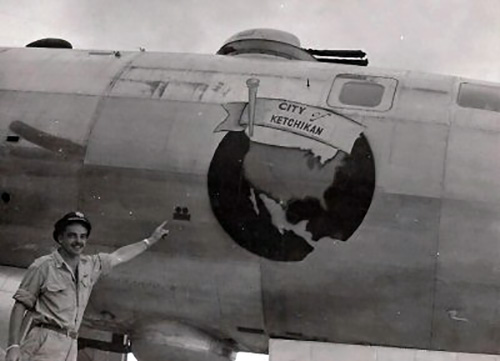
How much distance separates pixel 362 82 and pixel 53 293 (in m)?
5.97

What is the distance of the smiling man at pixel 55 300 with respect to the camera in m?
7.78

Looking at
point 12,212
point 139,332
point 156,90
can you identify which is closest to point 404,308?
point 139,332

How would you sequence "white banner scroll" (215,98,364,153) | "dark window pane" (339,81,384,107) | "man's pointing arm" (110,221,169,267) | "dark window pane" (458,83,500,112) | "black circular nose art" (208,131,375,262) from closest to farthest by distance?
"man's pointing arm" (110,221,169,267) → "black circular nose art" (208,131,375,262) → "white banner scroll" (215,98,364,153) → "dark window pane" (458,83,500,112) → "dark window pane" (339,81,384,107)

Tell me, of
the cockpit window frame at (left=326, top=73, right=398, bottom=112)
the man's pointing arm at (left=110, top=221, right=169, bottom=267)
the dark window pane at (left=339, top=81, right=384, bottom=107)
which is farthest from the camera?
the dark window pane at (left=339, top=81, right=384, bottom=107)

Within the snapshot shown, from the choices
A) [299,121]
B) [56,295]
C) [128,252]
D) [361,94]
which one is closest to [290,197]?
[299,121]

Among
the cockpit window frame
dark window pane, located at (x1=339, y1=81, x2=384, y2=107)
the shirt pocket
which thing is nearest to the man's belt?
the shirt pocket

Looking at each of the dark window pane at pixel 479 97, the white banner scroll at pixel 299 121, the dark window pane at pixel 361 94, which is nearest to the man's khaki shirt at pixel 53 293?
the white banner scroll at pixel 299 121

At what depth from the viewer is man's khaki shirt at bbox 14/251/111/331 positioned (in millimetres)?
7828

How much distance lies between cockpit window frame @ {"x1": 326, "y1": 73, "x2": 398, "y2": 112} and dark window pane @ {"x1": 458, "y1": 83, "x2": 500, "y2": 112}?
101 centimetres

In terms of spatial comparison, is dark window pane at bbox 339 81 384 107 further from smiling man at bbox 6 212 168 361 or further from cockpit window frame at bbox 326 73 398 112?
smiling man at bbox 6 212 168 361

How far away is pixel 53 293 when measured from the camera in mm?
7871

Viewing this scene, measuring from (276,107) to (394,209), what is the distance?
2.38 meters

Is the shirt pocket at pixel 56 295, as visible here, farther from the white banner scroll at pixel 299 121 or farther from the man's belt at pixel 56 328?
the white banner scroll at pixel 299 121

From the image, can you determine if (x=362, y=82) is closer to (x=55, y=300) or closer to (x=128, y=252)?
(x=128, y=252)
